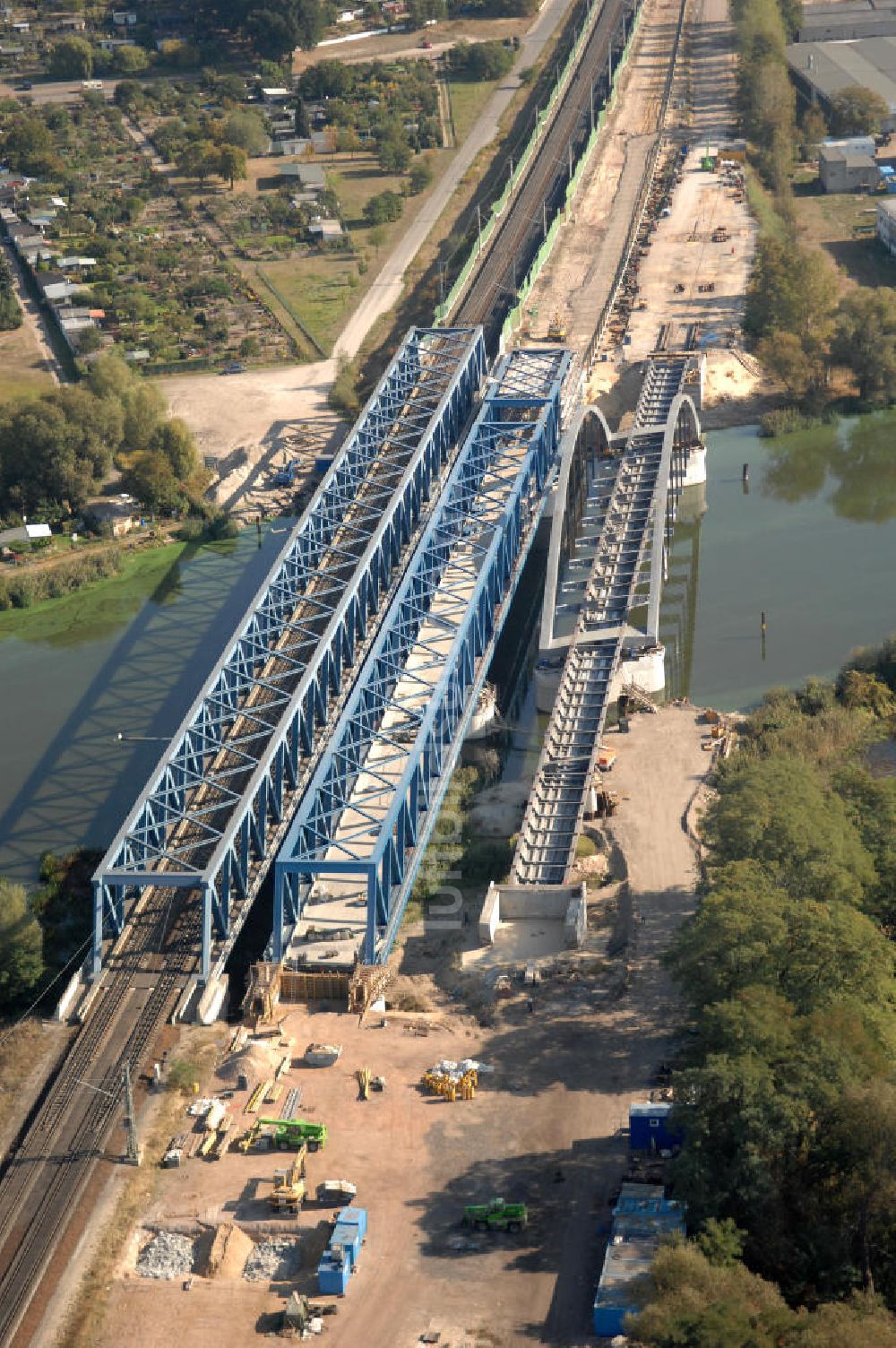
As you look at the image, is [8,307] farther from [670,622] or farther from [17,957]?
[17,957]

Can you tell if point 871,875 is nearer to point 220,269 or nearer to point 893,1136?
point 893,1136

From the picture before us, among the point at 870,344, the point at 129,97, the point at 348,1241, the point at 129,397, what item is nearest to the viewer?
the point at 348,1241

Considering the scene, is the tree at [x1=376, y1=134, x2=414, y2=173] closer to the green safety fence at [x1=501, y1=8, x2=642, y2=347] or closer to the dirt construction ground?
the green safety fence at [x1=501, y1=8, x2=642, y2=347]

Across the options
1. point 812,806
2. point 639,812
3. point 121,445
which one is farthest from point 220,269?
point 812,806

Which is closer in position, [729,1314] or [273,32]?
[729,1314]

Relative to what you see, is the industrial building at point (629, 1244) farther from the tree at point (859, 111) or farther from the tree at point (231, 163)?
the tree at point (859, 111)

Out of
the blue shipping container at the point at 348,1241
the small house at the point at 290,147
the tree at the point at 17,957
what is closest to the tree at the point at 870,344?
the small house at the point at 290,147

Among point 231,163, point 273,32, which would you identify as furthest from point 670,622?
point 273,32

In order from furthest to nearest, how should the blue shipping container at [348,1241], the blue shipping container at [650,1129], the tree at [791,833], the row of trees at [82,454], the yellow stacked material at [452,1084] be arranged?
the row of trees at [82,454]
the tree at [791,833]
the yellow stacked material at [452,1084]
the blue shipping container at [650,1129]
the blue shipping container at [348,1241]
